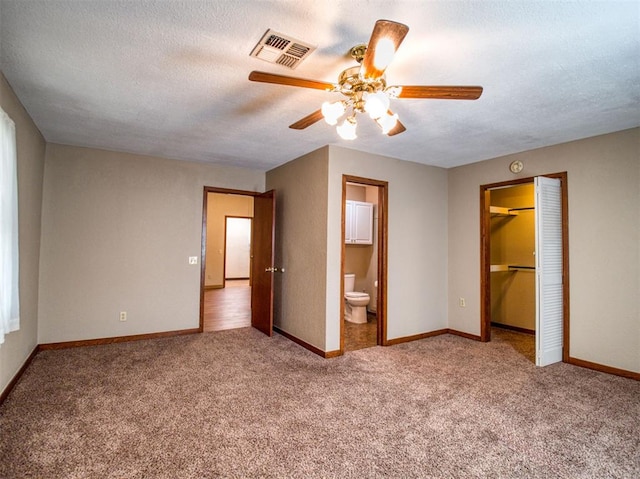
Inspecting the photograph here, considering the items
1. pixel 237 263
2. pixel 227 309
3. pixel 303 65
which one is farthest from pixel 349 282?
pixel 237 263

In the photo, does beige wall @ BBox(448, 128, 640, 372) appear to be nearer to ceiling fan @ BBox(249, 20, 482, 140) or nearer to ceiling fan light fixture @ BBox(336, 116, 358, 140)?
ceiling fan @ BBox(249, 20, 482, 140)

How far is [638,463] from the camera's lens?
191cm

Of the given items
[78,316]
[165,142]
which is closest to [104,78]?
[165,142]

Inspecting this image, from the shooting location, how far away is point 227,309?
6.38 meters

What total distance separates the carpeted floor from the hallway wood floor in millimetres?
1470

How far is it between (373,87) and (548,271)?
9.58ft

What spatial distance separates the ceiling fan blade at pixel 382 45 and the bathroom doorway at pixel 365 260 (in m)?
2.22

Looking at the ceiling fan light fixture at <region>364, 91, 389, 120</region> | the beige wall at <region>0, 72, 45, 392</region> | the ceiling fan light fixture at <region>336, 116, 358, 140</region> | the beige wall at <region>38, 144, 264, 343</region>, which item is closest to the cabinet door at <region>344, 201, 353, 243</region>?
the beige wall at <region>38, 144, 264, 343</region>

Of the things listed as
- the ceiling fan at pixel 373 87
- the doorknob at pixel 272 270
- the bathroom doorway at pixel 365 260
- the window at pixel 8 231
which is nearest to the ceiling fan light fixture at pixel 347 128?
the ceiling fan at pixel 373 87

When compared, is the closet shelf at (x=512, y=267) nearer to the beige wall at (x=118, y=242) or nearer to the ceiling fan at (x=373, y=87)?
the ceiling fan at (x=373, y=87)

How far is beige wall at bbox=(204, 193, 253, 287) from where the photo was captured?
31.1 feet

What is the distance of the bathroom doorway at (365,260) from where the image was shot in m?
4.21

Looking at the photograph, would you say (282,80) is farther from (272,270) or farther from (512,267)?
(512,267)

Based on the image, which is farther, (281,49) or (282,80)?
(281,49)
